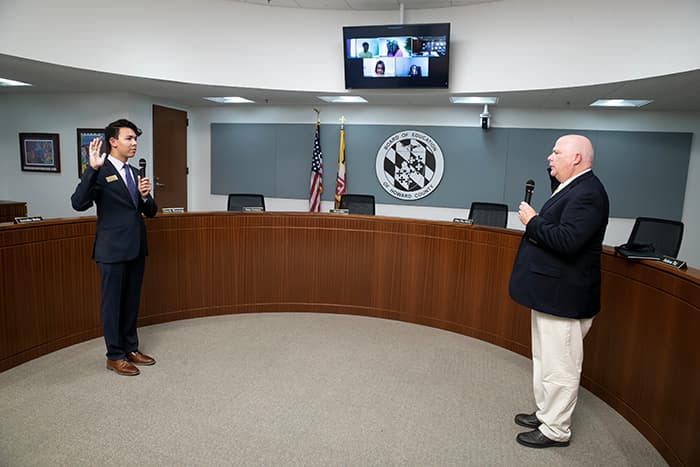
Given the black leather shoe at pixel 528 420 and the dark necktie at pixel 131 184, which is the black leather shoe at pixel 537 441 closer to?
the black leather shoe at pixel 528 420

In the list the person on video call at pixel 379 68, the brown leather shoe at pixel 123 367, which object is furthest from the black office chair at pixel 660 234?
the brown leather shoe at pixel 123 367

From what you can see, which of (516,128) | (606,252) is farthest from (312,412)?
(516,128)

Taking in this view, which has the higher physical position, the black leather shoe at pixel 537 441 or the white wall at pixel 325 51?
the white wall at pixel 325 51

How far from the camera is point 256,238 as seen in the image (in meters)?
4.57

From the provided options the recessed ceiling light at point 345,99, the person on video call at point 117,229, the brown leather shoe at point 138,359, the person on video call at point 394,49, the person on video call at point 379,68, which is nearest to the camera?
the person on video call at point 117,229

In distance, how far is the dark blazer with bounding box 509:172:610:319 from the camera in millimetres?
2320

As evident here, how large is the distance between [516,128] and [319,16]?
3.15 metres

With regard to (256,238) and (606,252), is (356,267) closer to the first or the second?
(256,238)

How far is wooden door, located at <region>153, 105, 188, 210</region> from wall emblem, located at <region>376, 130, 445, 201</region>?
3.38 meters

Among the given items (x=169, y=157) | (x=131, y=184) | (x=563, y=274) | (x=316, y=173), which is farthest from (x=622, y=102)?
(x=169, y=157)

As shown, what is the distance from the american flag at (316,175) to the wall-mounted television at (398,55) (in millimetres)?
1883

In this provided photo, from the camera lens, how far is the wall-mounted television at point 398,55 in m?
5.45

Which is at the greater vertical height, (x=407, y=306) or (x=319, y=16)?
(x=319, y=16)

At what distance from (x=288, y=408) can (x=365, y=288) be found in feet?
6.41
